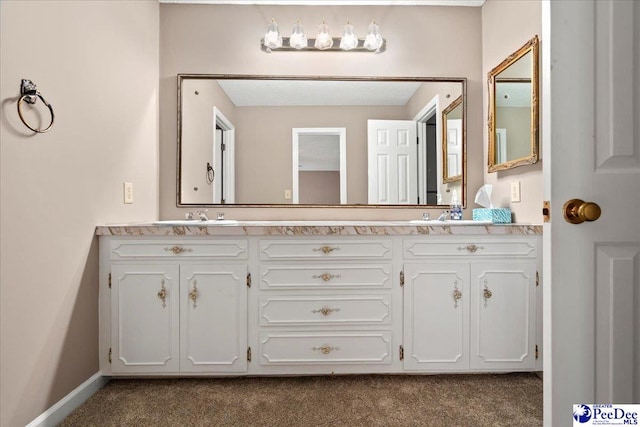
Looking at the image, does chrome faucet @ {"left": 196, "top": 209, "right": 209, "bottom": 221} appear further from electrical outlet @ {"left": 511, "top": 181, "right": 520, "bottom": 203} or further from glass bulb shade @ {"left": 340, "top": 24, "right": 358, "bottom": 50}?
electrical outlet @ {"left": 511, "top": 181, "right": 520, "bottom": 203}

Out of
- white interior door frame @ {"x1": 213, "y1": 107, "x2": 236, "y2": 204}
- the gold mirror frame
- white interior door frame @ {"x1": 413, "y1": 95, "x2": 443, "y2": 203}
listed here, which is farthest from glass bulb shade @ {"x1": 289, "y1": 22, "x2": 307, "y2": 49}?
the gold mirror frame

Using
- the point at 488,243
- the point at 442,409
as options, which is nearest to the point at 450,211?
the point at 488,243

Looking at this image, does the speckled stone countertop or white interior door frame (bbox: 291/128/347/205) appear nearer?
the speckled stone countertop

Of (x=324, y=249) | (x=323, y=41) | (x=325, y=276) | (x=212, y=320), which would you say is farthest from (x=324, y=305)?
(x=323, y=41)

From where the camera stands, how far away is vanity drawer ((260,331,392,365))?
1849 millimetres

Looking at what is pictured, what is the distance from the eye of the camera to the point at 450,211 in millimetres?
2406

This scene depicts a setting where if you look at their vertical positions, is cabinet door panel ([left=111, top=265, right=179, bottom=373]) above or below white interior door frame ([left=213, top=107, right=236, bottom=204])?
below

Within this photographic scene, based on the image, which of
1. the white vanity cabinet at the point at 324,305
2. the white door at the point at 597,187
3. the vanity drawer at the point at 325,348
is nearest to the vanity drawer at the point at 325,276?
the white vanity cabinet at the point at 324,305

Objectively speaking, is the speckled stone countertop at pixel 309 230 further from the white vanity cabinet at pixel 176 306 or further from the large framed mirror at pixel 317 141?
the large framed mirror at pixel 317 141

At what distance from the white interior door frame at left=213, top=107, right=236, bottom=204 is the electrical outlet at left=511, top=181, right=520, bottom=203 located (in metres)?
1.76

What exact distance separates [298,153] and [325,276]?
0.95 m

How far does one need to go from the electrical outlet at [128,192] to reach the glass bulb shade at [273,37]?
1.26 m

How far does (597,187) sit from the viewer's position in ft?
2.73

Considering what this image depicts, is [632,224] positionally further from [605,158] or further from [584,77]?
[584,77]
